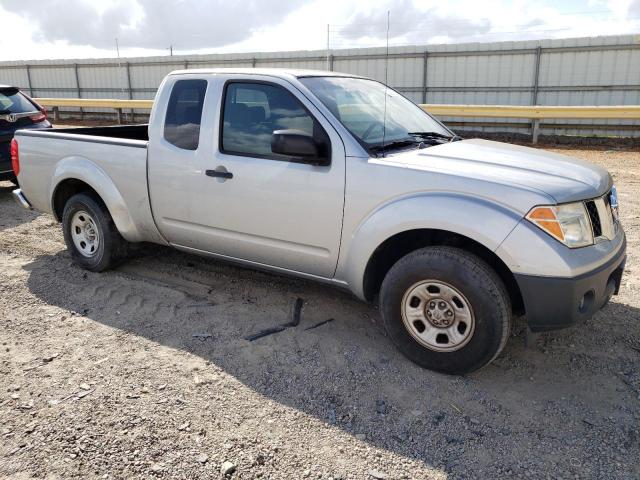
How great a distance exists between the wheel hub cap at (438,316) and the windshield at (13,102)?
298 inches

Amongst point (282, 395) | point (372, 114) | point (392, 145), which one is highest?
point (372, 114)

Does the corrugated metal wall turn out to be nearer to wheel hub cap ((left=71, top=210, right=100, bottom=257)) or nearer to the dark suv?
the dark suv

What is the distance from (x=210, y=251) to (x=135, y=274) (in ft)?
3.98

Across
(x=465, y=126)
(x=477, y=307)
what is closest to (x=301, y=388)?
(x=477, y=307)

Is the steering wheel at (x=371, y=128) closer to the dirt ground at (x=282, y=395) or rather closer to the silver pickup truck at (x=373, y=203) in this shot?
the silver pickup truck at (x=373, y=203)

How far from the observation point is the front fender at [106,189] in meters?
4.85

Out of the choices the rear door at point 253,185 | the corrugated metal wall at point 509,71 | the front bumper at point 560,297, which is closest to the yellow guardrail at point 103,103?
the corrugated metal wall at point 509,71

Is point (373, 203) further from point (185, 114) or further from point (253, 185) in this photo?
point (185, 114)

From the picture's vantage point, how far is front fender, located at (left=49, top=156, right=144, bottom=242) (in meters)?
4.85

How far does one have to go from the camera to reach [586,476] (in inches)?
102

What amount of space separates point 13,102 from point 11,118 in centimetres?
40

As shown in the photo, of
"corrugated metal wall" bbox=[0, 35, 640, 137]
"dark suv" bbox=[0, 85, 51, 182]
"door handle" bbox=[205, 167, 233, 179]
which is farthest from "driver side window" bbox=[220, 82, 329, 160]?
"corrugated metal wall" bbox=[0, 35, 640, 137]

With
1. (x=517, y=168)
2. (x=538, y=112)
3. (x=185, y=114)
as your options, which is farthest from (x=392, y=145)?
(x=538, y=112)

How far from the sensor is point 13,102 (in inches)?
333
